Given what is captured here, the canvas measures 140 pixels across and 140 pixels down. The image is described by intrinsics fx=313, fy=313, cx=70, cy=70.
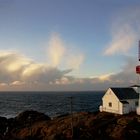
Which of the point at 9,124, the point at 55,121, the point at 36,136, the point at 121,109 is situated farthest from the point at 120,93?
the point at 9,124

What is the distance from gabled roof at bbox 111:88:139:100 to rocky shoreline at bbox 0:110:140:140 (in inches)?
190

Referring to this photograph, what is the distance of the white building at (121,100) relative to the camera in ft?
212

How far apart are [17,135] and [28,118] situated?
14023mm

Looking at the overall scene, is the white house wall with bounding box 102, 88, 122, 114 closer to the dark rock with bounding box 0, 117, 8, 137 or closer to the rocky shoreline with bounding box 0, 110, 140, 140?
the rocky shoreline with bounding box 0, 110, 140, 140

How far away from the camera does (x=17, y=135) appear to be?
203 ft

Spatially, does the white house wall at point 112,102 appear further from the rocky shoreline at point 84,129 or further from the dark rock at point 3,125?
the dark rock at point 3,125

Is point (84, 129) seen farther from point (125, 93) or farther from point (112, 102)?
point (125, 93)

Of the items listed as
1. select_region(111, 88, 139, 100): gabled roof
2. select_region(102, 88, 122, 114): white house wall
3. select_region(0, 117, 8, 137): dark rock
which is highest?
select_region(111, 88, 139, 100): gabled roof

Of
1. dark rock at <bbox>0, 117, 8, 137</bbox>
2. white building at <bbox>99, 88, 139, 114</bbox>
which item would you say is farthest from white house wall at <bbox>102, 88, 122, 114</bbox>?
dark rock at <bbox>0, 117, 8, 137</bbox>

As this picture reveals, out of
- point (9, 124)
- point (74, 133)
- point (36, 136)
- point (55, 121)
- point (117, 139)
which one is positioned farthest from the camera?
point (9, 124)

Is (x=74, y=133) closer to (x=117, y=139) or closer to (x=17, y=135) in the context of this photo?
(x=117, y=139)

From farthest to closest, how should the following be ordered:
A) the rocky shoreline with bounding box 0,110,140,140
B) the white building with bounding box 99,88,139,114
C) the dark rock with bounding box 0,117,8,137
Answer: the dark rock with bounding box 0,117,8,137 → the white building with bounding box 99,88,139,114 → the rocky shoreline with bounding box 0,110,140,140

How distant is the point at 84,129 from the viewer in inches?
2200

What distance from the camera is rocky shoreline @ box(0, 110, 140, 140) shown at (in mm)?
53156
